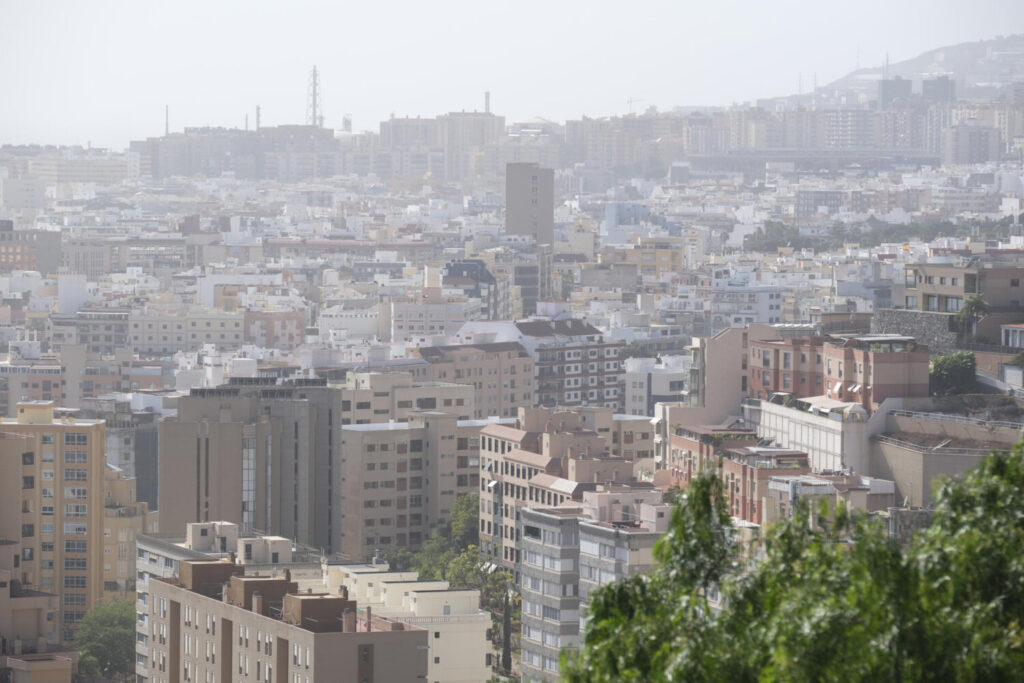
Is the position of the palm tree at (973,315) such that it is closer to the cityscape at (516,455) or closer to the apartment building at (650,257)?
the cityscape at (516,455)

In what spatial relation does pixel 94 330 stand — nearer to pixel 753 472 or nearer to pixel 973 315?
pixel 973 315

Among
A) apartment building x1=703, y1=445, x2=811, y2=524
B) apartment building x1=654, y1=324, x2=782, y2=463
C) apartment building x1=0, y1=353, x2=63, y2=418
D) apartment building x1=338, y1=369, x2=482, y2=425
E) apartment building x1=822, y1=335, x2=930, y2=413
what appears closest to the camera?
apartment building x1=703, y1=445, x2=811, y2=524

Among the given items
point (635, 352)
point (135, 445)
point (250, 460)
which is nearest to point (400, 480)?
point (250, 460)

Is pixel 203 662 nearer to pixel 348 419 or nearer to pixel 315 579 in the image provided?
pixel 315 579

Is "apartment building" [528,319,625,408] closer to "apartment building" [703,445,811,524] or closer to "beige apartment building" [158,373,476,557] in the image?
"beige apartment building" [158,373,476,557]

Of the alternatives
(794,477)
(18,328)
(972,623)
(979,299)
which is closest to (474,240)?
(18,328)

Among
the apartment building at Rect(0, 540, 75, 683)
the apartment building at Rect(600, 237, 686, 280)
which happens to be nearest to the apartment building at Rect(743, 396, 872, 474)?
the apartment building at Rect(0, 540, 75, 683)

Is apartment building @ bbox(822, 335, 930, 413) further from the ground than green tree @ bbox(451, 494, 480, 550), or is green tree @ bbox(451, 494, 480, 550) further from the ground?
apartment building @ bbox(822, 335, 930, 413)

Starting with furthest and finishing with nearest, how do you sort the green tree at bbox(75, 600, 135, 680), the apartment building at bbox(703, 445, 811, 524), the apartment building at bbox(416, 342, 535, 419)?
the apartment building at bbox(416, 342, 535, 419)
the green tree at bbox(75, 600, 135, 680)
the apartment building at bbox(703, 445, 811, 524)
